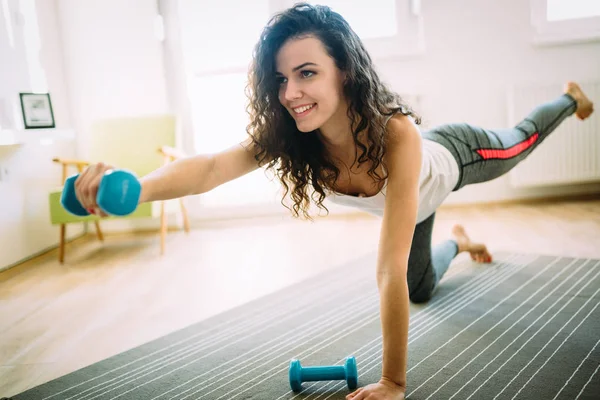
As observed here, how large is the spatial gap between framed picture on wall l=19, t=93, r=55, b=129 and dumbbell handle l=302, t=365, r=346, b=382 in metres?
2.70

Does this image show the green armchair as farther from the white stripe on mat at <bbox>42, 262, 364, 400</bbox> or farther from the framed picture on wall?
the white stripe on mat at <bbox>42, 262, 364, 400</bbox>

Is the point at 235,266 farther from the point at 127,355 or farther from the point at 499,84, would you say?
the point at 499,84

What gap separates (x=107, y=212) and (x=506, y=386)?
39.5 inches

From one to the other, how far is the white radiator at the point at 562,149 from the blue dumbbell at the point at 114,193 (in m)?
3.06

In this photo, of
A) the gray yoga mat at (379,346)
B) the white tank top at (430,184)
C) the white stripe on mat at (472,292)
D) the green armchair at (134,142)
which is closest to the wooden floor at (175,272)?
the gray yoga mat at (379,346)

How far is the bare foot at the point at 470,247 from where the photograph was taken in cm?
222

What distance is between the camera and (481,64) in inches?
138

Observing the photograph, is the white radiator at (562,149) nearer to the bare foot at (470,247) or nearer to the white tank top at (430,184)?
the bare foot at (470,247)

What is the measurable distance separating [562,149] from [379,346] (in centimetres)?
252

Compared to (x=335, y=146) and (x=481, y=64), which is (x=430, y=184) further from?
(x=481, y=64)

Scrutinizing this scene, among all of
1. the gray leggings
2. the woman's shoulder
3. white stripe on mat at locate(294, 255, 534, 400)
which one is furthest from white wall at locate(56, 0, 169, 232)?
the woman's shoulder

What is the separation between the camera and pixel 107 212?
0.85 metres

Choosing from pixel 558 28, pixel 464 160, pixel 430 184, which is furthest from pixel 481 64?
pixel 430 184

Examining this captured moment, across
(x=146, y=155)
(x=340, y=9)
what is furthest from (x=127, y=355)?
(x=340, y=9)
